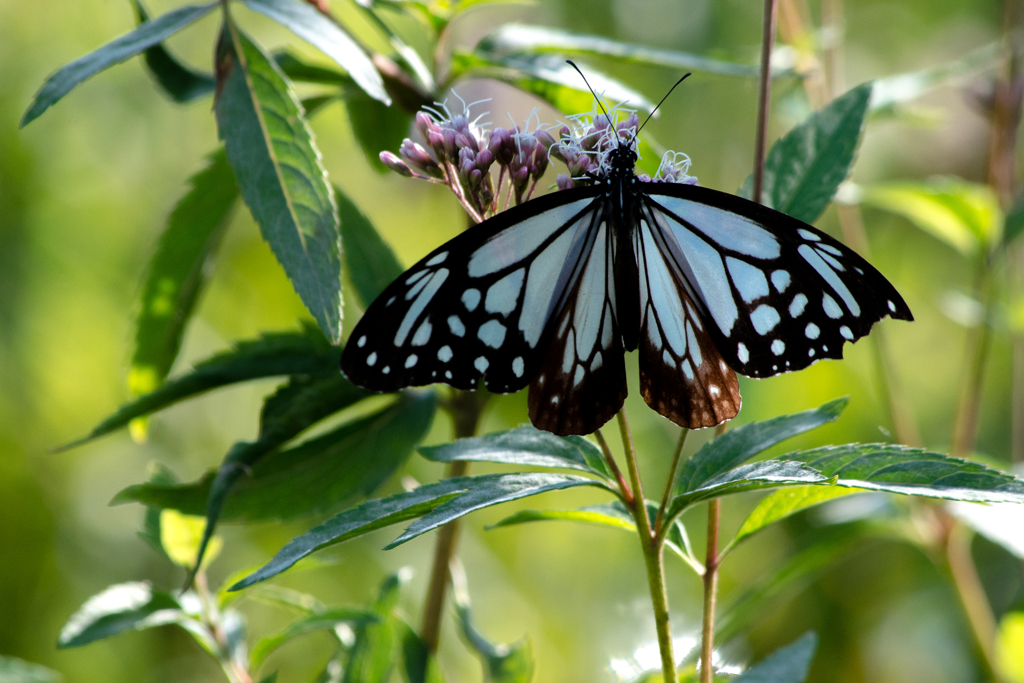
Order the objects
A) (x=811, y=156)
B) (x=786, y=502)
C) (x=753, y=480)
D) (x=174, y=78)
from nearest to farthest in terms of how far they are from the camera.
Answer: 1. (x=753, y=480)
2. (x=786, y=502)
3. (x=811, y=156)
4. (x=174, y=78)

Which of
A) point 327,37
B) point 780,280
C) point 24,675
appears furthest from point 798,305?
point 24,675

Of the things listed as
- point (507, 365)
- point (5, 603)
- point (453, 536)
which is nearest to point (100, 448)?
point (5, 603)

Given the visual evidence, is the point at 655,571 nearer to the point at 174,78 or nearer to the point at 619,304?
the point at 619,304

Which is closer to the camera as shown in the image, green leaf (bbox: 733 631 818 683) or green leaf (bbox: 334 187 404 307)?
green leaf (bbox: 733 631 818 683)

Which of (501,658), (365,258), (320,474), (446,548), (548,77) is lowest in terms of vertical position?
(501,658)

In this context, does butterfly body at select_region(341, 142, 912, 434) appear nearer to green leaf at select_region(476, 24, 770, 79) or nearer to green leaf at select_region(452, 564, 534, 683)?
green leaf at select_region(476, 24, 770, 79)

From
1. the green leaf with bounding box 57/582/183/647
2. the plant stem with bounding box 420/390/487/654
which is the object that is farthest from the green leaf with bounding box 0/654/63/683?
the plant stem with bounding box 420/390/487/654
